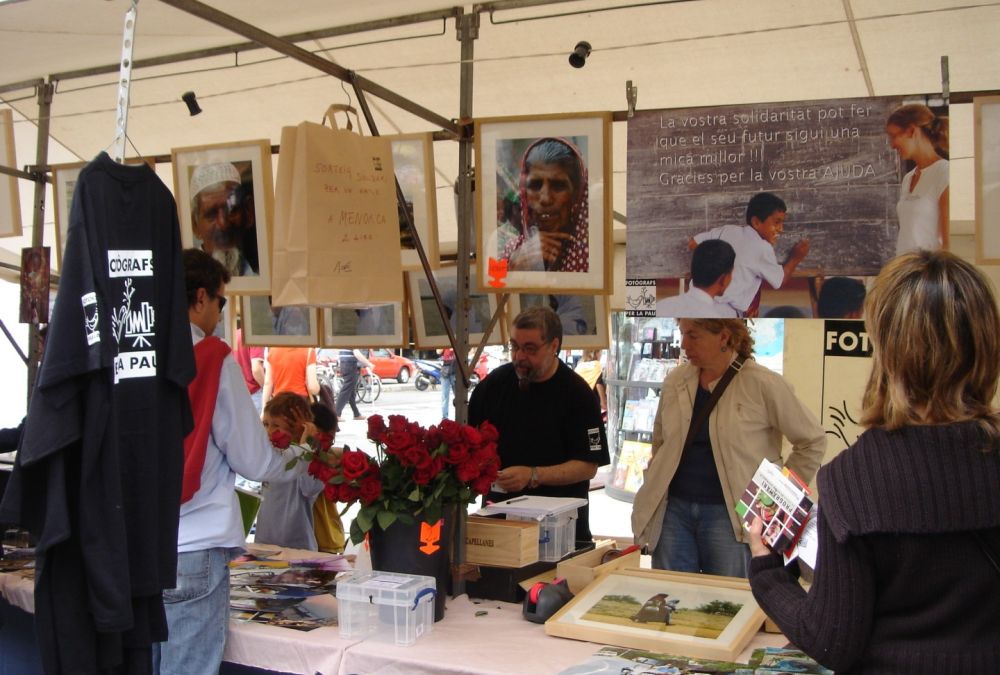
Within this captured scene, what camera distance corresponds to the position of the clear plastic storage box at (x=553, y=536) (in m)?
2.83

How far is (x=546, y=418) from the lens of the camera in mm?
3697

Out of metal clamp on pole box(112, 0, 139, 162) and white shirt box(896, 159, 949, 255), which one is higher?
metal clamp on pole box(112, 0, 139, 162)

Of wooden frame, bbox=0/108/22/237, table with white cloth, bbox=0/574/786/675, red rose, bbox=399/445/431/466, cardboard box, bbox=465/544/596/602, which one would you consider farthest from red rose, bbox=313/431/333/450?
wooden frame, bbox=0/108/22/237

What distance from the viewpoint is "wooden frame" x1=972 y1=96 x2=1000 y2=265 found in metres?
2.57

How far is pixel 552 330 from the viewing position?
12.4ft

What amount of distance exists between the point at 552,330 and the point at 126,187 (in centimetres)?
204

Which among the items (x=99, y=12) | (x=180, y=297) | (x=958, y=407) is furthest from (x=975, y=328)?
(x=99, y=12)

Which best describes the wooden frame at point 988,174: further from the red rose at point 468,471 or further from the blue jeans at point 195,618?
the blue jeans at point 195,618

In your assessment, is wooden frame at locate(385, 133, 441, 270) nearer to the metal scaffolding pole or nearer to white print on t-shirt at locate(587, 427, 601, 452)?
white print on t-shirt at locate(587, 427, 601, 452)

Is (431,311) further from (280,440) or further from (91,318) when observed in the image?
(91,318)

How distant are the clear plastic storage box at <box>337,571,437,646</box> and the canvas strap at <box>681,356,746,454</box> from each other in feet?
4.24

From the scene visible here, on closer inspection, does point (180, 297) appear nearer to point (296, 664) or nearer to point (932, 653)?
point (296, 664)

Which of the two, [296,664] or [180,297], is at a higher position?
[180,297]

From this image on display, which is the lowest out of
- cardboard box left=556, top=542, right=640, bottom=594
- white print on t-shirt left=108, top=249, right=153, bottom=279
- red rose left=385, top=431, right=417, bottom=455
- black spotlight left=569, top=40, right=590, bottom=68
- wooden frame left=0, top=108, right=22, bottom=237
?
cardboard box left=556, top=542, right=640, bottom=594
